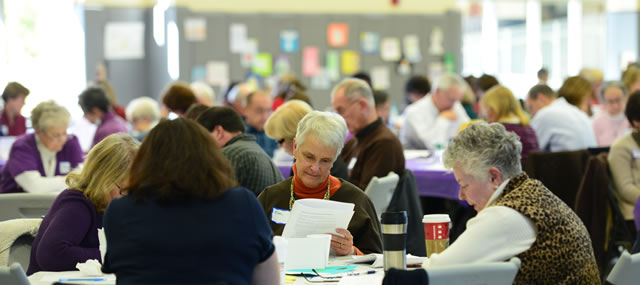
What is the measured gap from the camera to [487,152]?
7.98 feet

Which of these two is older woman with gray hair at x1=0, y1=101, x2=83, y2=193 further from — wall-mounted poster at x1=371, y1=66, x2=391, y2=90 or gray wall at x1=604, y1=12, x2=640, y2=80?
gray wall at x1=604, y1=12, x2=640, y2=80

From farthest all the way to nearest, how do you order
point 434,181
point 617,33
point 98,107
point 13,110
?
point 617,33, point 13,110, point 98,107, point 434,181

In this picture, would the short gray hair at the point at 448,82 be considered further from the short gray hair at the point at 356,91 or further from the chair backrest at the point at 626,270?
the chair backrest at the point at 626,270

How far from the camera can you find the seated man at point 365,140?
15.0 feet

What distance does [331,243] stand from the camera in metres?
2.86

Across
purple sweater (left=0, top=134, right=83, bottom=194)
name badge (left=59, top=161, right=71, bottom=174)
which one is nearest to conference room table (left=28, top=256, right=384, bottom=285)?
purple sweater (left=0, top=134, right=83, bottom=194)

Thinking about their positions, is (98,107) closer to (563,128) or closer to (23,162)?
(23,162)

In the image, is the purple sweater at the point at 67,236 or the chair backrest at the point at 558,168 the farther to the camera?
the chair backrest at the point at 558,168

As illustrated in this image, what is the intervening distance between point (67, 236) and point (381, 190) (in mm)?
1793

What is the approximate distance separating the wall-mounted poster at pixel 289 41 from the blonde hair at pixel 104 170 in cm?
971

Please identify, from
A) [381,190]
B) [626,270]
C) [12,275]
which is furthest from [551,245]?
[381,190]

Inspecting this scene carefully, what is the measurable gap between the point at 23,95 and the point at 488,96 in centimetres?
487

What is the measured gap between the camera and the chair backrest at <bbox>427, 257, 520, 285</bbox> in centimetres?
196

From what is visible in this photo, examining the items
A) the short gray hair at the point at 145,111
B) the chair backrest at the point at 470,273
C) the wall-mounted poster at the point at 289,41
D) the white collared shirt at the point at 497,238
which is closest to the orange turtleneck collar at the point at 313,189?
the white collared shirt at the point at 497,238
